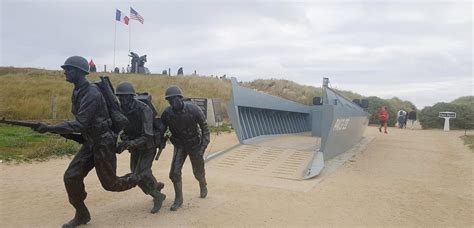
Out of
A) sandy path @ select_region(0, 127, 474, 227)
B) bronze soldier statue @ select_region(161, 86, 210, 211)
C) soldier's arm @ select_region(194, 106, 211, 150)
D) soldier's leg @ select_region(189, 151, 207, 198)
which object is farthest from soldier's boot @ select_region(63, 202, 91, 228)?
soldier's arm @ select_region(194, 106, 211, 150)

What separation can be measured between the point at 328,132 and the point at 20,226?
8.32m

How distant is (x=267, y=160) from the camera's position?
11430 millimetres

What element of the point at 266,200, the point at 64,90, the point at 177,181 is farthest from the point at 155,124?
the point at 64,90

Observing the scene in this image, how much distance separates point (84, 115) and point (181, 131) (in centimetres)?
204

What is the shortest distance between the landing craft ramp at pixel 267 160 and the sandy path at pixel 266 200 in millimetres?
572

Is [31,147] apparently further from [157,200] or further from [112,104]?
[112,104]

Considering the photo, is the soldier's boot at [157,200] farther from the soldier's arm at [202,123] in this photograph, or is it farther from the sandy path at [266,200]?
the soldier's arm at [202,123]

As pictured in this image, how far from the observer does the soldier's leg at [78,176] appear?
530cm

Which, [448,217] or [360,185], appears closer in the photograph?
[448,217]

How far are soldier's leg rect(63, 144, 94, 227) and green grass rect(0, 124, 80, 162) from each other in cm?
648

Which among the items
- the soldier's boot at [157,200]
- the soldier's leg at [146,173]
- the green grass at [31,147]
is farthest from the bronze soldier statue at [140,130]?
the green grass at [31,147]

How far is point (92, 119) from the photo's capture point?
5.19 metres

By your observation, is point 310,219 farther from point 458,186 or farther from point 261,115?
point 261,115

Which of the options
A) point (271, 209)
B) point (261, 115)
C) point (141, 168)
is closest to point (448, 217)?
point (271, 209)
